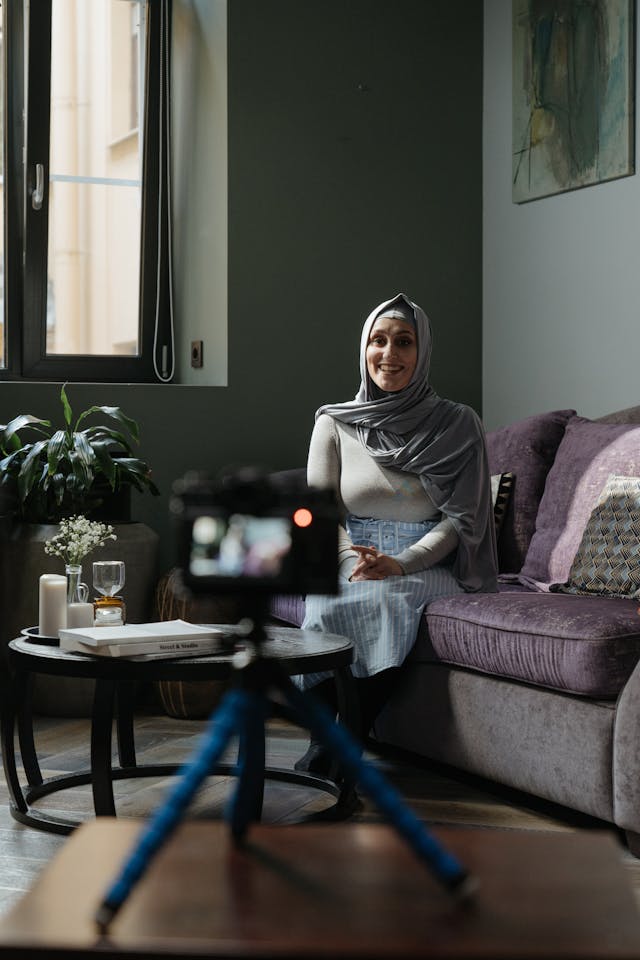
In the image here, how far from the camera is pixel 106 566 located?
2658 mm

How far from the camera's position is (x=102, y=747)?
7.72 ft

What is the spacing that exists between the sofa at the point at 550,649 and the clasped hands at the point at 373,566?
0.47 feet

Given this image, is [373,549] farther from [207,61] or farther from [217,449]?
[207,61]

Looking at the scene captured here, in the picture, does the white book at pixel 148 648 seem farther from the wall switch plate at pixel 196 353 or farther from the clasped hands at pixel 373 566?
the wall switch plate at pixel 196 353

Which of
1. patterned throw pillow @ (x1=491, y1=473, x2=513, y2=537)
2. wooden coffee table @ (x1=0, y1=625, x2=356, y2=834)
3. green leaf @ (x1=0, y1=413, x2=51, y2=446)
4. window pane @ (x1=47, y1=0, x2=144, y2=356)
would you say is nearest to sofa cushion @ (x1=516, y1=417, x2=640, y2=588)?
patterned throw pillow @ (x1=491, y1=473, x2=513, y2=537)

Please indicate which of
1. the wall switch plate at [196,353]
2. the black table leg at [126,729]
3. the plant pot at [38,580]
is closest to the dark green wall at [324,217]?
the wall switch plate at [196,353]

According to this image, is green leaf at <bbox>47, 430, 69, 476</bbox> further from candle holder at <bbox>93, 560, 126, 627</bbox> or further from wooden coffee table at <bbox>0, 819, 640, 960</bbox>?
wooden coffee table at <bbox>0, 819, 640, 960</bbox>

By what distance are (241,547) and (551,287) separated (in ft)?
11.5

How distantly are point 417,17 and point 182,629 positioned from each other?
3037 millimetres

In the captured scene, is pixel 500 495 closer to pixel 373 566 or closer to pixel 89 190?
pixel 373 566

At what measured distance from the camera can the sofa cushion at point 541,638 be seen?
243 centimetres

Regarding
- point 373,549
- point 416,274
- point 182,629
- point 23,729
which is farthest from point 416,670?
point 416,274

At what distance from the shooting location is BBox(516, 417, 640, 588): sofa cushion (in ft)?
10.8

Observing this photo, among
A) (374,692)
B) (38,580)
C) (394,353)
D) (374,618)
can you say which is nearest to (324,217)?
(394,353)
